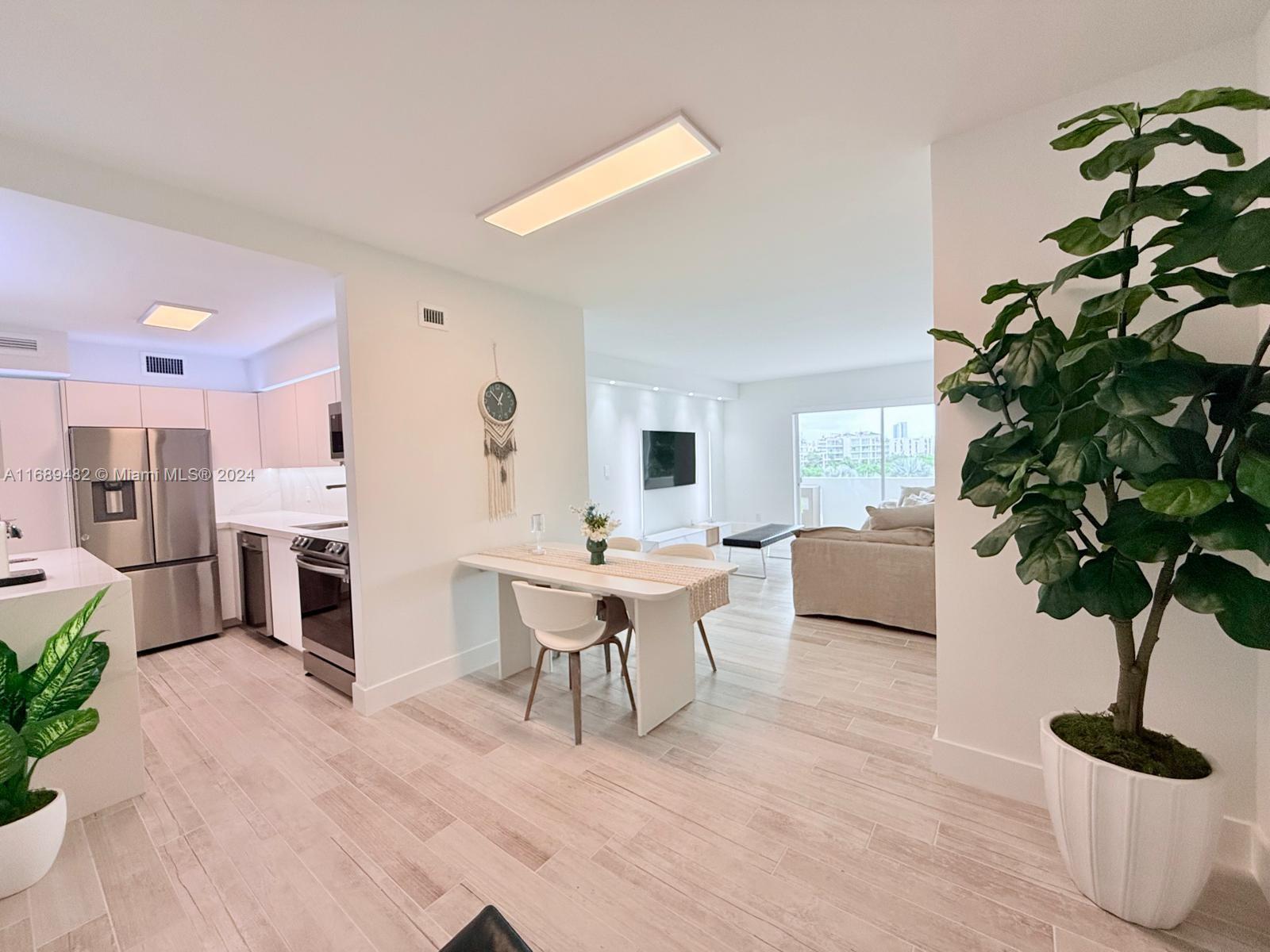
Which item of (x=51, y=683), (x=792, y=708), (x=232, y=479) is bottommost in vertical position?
(x=792, y=708)

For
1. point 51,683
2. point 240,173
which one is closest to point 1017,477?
point 240,173

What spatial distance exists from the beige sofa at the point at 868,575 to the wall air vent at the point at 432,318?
320cm

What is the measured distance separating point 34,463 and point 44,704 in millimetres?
3294

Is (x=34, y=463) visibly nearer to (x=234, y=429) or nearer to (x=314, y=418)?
(x=234, y=429)

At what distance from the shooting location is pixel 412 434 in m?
3.01

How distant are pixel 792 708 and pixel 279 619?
3750mm

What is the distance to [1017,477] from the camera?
1421mm

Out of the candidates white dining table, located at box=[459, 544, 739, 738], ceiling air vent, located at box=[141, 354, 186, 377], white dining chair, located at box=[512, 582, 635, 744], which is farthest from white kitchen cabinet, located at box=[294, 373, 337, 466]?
white dining chair, located at box=[512, 582, 635, 744]


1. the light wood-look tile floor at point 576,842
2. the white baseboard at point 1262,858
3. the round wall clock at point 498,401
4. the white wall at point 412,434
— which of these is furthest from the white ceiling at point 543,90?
the light wood-look tile floor at point 576,842

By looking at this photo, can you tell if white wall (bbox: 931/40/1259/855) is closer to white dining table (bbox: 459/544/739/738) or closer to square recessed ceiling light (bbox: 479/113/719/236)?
square recessed ceiling light (bbox: 479/113/719/236)

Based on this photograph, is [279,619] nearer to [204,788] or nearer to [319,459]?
[319,459]

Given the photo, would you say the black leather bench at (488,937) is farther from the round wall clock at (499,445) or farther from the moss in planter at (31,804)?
the round wall clock at (499,445)

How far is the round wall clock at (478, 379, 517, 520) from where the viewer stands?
11.2 feet

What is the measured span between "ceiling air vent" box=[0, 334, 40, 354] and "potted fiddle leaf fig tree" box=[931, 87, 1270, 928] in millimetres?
6035
